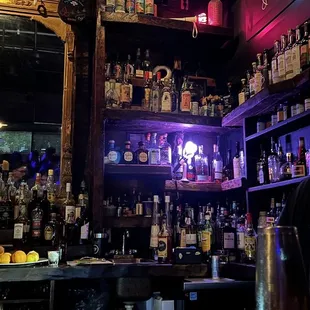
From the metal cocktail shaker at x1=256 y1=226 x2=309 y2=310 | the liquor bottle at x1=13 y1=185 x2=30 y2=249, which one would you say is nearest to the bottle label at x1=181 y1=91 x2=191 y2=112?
the liquor bottle at x1=13 y1=185 x2=30 y2=249

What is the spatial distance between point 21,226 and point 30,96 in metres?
0.87

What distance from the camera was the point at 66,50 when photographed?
2.71m

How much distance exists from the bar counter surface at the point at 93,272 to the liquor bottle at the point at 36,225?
458mm

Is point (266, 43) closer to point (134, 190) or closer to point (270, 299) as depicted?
point (134, 190)

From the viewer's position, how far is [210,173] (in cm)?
282

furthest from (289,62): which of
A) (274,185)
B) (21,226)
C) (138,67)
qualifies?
(21,226)

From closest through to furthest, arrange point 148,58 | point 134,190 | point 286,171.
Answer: point 286,171
point 134,190
point 148,58

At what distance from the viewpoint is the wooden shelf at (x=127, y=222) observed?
2398 millimetres

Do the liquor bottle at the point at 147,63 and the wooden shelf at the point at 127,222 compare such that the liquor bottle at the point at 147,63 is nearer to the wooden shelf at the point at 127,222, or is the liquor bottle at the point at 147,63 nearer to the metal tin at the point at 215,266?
the wooden shelf at the point at 127,222

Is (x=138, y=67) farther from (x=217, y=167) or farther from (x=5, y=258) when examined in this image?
(x=5, y=258)

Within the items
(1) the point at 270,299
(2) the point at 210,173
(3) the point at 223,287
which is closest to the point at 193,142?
(2) the point at 210,173

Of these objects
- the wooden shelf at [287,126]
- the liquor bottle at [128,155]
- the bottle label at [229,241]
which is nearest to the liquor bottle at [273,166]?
the wooden shelf at [287,126]

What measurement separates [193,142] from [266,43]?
0.88 metres

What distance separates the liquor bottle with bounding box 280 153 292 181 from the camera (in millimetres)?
2031
